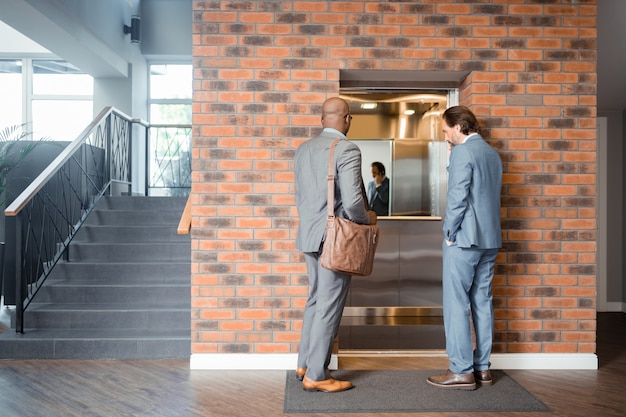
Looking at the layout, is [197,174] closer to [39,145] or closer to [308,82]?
[308,82]

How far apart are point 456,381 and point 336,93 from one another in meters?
1.86

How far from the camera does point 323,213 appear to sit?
9.87 ft

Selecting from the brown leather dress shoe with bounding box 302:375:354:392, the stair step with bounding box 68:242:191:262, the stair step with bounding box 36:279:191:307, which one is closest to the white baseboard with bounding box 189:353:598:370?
the brown leather dress shoe with bounding box 302:375:354:392

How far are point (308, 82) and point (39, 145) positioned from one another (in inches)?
157

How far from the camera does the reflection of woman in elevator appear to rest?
213 inches

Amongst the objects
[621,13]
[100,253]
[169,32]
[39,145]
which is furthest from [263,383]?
[169,32]

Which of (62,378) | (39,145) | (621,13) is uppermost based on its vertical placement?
(621,13)

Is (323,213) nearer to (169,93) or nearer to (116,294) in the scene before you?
(116,294)

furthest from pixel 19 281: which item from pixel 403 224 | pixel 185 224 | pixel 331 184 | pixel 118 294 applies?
pixel 403 224

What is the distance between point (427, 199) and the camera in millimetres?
5359

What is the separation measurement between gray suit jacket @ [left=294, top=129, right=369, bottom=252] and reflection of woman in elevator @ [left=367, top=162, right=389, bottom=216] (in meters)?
2.38

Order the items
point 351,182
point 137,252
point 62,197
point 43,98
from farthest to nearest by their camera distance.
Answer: point 43,98
point 62,197
point 137,252
point 351,182

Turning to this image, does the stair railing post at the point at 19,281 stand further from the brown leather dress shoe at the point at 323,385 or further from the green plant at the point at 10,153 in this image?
the brown leather dress shoe at the point at 323,385

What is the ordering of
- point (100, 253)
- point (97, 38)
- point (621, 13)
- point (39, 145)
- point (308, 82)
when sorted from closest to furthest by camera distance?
1. point (308, 82)
2. point (621, 13)
3. point (100, 253)
4. point (39, 145)
5. point (97, 38)
